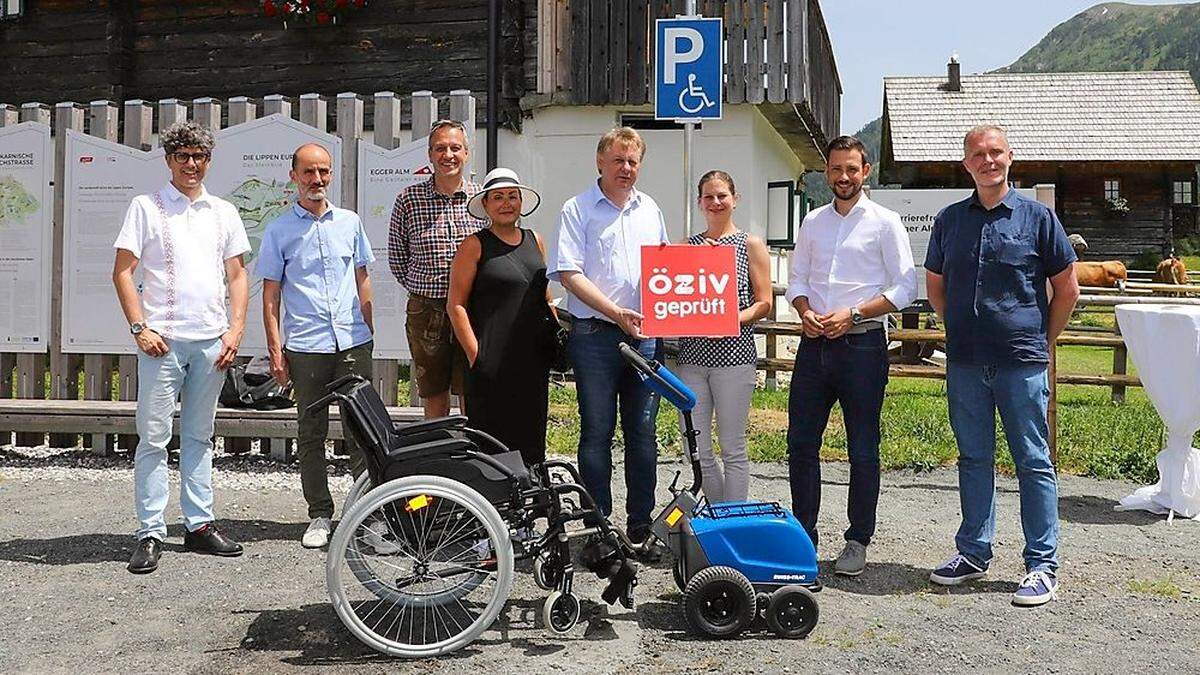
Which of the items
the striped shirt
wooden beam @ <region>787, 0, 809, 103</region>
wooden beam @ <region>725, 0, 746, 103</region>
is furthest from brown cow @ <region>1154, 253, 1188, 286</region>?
the striped shirt

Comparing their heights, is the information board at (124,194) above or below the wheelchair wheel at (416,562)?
above

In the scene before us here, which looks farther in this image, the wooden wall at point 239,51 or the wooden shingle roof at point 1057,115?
the wooden shingle roof at point 1057,115

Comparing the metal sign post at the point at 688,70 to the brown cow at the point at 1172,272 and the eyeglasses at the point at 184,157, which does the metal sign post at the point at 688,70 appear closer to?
the eyeglasses at the point at 184,157

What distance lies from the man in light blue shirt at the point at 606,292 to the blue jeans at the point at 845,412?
2.28 feet

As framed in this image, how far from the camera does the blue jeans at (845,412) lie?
505cm

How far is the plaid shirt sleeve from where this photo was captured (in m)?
5.52

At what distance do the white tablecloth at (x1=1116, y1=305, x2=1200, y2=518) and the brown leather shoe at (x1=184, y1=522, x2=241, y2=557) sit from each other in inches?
201

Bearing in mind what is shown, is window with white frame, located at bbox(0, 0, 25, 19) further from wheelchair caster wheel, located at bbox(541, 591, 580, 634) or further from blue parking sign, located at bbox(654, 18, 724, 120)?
wheelchair caster wheel, located at bbox(541, 591, 580, 634)

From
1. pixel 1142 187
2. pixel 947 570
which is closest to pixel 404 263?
pixel 947 570

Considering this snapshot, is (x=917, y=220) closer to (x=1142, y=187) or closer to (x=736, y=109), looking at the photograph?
(x=736, y=109)

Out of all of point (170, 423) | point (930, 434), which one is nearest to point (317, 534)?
point (170, 423)

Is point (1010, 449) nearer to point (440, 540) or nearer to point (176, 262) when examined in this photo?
point (440, 540)

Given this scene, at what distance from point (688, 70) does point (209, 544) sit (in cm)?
346

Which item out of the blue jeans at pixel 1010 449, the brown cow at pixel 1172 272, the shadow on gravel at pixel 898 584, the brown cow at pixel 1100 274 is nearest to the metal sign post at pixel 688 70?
the blue jeans at pixel 1010 449
